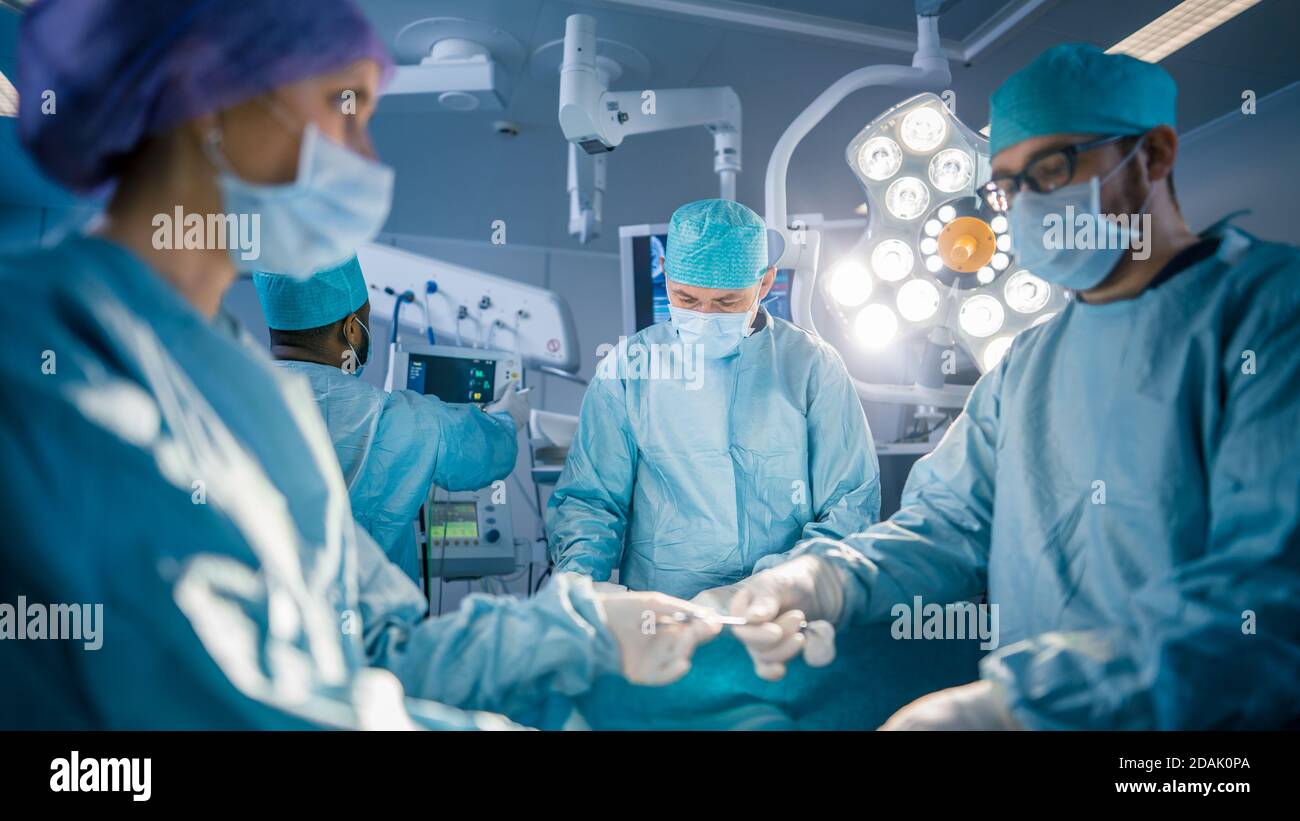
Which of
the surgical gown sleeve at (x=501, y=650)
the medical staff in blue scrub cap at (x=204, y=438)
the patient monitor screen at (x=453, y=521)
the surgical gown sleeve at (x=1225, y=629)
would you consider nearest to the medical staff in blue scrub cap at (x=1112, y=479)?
the surgical gown sleeve at (x=1225, y=629)

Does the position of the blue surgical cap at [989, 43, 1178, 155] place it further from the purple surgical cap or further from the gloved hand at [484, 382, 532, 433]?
A: the gloved hand at [484, 382, 532, 433]

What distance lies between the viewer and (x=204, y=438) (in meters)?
0.75

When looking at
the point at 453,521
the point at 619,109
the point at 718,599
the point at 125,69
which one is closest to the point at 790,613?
the point at 718,599

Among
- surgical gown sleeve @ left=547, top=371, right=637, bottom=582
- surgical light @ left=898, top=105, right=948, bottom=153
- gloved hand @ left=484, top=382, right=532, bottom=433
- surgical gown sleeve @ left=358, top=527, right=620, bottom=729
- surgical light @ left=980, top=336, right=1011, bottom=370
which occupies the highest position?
surgical light @ left=898, top=105, right=948, bottom=153

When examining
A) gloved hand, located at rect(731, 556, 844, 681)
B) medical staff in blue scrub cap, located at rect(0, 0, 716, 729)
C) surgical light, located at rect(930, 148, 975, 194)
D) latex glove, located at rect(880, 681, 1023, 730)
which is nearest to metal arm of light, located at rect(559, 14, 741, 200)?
surgical light, located at rect(930, 148, 975, 194)

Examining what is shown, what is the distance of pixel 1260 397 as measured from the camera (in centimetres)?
91

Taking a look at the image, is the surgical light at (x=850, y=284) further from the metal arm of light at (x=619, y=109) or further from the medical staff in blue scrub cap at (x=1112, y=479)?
the medical staff in blue scrub cap at (x=1112, y=479)

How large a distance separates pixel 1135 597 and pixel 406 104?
7.77 feet

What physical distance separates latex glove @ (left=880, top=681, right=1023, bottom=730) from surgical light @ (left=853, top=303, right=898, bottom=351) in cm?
142

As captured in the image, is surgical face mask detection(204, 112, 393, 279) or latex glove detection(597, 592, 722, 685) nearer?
surgical face mask detection(204, 112, 393, 279)

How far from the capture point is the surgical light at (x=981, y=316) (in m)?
2.07

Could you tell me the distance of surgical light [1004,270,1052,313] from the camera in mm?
2035
